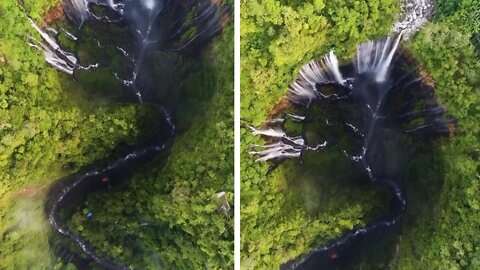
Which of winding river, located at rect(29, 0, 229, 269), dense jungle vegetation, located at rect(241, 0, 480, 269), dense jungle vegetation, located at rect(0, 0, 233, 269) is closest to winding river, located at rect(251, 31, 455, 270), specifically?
dense jungle vegetation, located at rect(241, 0, 480, 269)

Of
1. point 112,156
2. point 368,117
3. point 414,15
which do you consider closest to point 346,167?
point 368,117

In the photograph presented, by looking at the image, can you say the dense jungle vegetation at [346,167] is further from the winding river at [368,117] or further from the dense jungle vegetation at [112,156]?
the dense jungle vegetation at [112,156]

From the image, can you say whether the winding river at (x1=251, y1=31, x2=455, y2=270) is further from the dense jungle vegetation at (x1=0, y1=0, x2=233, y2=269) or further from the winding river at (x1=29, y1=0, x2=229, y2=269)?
the winding river at (x1=29, y1=0, x2=229, y2=269)

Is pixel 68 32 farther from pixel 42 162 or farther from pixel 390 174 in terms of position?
pixel 390 174

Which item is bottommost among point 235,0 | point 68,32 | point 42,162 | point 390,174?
point 390,174

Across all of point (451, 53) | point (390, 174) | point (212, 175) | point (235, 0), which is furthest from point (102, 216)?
point (451, 53)

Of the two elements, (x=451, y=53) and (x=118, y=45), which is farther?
(x=118, y=45)

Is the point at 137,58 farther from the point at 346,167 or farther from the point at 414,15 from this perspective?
the point at 414,15
